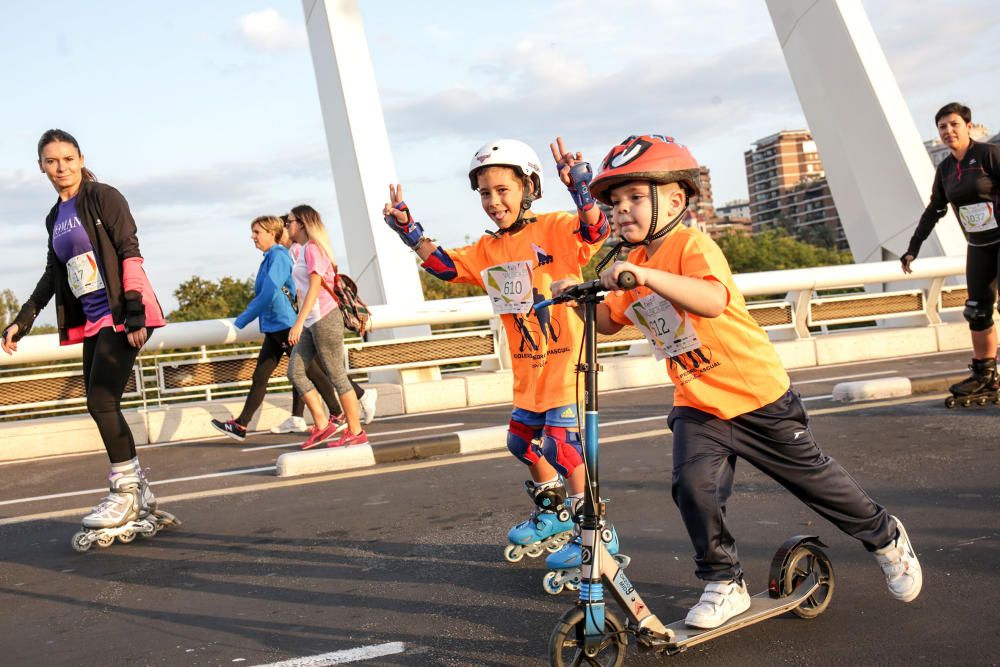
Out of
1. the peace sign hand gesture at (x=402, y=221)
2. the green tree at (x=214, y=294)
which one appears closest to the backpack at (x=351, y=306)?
the peace sign hand gesture at (x=402, y=221)

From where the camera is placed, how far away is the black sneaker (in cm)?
876

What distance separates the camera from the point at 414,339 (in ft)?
35.7

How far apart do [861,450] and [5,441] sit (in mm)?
7166

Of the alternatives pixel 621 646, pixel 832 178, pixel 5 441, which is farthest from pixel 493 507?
pixel 832 178

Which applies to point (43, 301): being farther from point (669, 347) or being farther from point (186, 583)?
point (669, 347)

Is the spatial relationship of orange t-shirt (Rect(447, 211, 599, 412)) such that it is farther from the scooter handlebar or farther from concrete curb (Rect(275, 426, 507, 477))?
concrete curb (Rect(275, 426, 507, 477))

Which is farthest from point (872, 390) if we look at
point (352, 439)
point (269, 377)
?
point (269, 377)

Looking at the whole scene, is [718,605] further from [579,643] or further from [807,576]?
[579,643]

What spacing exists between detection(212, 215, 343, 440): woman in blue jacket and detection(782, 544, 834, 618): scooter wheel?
5.96 metres

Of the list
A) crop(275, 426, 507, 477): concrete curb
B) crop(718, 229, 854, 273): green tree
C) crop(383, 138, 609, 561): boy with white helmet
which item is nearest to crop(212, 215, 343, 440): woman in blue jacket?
crop(275, 426, 507, 477): concrete curb

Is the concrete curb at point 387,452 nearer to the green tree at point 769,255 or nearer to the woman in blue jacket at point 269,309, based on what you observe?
the woman in blue jacket at point 269,309

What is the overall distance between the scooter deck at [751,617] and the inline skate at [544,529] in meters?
1.12

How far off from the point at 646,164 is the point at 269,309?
6.35 meters

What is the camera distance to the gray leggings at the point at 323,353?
8.25 m
